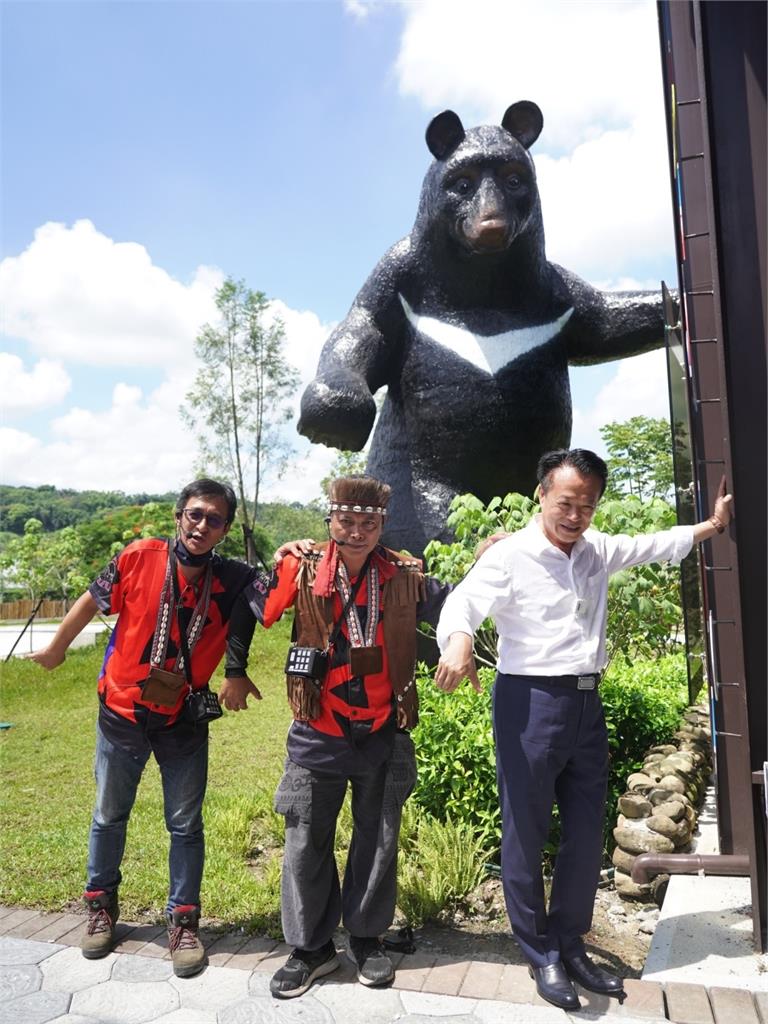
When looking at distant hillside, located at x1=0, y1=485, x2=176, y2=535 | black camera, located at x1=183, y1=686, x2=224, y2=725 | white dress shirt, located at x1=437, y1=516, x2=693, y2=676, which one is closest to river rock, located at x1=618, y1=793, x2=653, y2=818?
white dress shirt, located at x1=437, y1=516, x2=693, y2=676

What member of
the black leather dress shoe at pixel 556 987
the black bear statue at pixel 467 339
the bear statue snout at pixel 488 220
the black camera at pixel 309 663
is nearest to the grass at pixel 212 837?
the black leather dress shoe at pixel 556 987

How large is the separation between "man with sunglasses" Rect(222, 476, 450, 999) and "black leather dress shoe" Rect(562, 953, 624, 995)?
0.50m

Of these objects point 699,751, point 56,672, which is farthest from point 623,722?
point 56,672

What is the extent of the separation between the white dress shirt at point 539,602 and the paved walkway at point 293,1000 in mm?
862

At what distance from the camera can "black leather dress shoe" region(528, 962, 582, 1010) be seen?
2252 mm

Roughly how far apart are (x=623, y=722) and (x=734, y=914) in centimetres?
178

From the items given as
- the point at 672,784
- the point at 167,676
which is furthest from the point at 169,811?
the point at 672,784

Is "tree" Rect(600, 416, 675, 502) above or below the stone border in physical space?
above

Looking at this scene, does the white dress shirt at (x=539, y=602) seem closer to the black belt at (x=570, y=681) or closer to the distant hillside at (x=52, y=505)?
the black belt at (x=570, y=681)

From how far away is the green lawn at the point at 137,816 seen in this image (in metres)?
3.20

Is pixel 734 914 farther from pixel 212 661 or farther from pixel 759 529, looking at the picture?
pixel 212 661

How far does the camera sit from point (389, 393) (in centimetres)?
546

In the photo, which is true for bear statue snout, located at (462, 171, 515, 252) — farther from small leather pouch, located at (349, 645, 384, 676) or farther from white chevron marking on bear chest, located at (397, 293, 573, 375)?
small leather pouch, located at (349, 645, 384, 676)

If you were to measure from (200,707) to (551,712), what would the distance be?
106 centimetres
